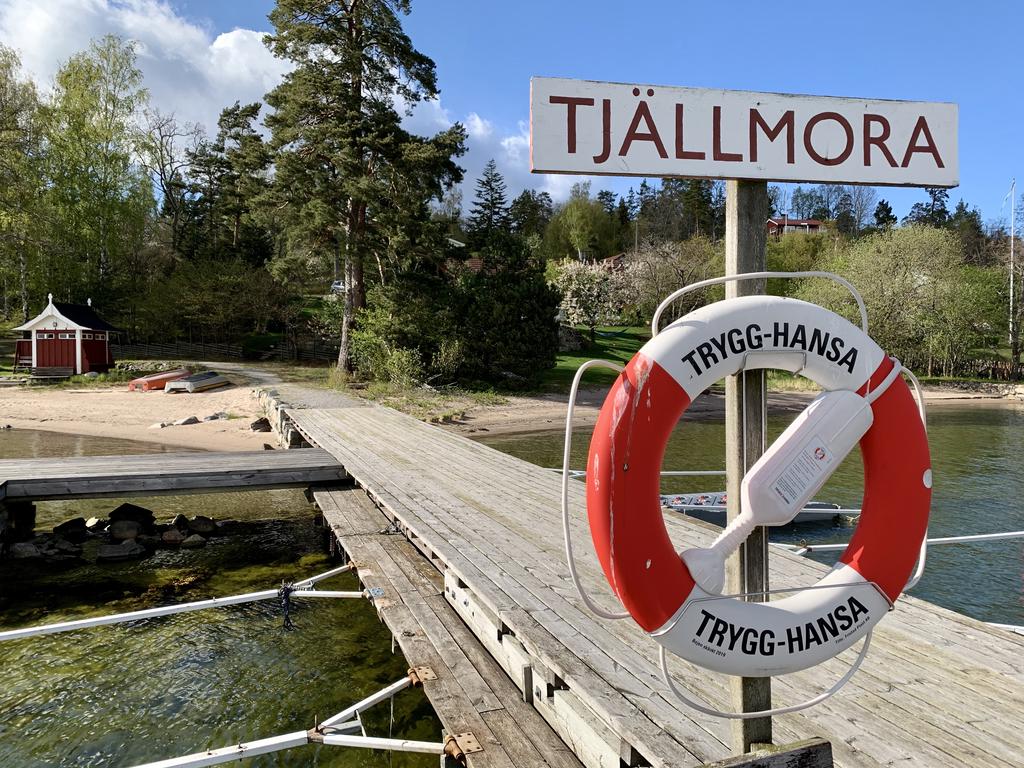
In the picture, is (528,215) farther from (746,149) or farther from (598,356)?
(746,149)

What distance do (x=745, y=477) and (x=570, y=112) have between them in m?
1.30

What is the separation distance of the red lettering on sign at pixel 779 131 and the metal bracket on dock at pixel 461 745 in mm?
2987

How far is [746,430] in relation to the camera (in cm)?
234

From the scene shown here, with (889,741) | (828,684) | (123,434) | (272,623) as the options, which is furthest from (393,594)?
(123,434)

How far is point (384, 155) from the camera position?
21406 millimetres

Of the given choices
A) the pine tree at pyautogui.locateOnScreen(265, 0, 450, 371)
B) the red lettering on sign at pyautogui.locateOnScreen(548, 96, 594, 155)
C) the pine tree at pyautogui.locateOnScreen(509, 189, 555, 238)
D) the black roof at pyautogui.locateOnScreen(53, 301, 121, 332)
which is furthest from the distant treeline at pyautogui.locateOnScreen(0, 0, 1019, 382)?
the pine tree at pyautogui.locateOnScreen(509, 189, 555, 238)

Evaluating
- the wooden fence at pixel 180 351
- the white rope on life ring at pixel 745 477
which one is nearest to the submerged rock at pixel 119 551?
the white rope on life ring at pixel 745 477

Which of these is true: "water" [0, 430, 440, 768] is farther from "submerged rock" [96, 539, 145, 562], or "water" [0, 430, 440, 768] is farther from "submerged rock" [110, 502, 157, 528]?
"submerged rock" [110, 502, 157, 528]

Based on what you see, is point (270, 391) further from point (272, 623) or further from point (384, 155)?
point (272, 623)

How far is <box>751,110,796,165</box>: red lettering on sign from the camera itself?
2.36 meters

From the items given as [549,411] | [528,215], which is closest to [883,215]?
[528,215]

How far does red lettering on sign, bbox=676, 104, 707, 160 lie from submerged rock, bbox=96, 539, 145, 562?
28.4 ft

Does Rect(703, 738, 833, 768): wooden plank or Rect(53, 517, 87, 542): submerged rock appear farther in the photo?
Rect(53, 517, 87, 542): submerged rock

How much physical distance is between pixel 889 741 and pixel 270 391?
1901 cm
